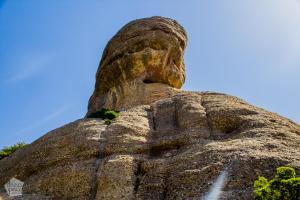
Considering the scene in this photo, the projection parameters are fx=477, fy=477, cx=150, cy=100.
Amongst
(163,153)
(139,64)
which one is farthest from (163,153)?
(139,64)

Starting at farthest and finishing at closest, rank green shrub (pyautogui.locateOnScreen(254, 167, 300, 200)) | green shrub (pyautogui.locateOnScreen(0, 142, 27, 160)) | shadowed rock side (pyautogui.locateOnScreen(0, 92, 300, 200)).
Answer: green shrub (pyautogui.locateOnScreen(0, 142, 27, 160))
shadowed rock side (pyautogui.locateOnScreen(0, 92, 300, 200))
green shrub (pyautogui.locateOnScreen(254, 167, 300, 200))

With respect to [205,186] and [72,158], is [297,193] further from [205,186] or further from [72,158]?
[72,158]

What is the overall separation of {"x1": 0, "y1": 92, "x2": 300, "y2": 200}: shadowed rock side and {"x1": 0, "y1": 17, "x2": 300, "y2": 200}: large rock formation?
56 millimetres

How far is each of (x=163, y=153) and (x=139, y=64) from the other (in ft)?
74.8

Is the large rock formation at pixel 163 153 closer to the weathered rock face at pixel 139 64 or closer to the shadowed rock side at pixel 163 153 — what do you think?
the shadowed rock side at pixel 163 153

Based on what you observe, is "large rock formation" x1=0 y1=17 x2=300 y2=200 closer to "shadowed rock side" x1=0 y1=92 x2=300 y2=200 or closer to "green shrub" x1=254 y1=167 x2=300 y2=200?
"shadowed rock side" x1=0 y1=92 x2=300 y2=200

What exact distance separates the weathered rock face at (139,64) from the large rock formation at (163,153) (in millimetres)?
11671

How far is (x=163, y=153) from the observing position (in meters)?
28.8

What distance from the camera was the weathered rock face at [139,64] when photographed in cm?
4950

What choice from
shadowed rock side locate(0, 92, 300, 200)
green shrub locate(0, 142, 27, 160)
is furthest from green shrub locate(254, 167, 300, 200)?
green shrub locate(0, 142, 27, 160)

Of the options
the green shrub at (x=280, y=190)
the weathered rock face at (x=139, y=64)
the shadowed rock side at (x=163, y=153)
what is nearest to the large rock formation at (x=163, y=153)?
the shadowed rock side at (x=163, y=153)

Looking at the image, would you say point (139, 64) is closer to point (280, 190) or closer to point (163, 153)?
point (163, 153)

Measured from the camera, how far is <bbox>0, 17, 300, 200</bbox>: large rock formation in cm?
2386

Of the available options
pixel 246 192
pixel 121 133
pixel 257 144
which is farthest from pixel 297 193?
pixel 121 133
